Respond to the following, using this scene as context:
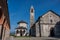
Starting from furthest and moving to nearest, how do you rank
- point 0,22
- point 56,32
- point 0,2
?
point 56,32
point 0,22
point 0,2

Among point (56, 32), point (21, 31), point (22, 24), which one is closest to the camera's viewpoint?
point (56, 32)

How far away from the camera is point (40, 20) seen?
163 ft

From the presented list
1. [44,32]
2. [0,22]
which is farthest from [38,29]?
[0,22]

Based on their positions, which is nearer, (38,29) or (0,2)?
(0,2)

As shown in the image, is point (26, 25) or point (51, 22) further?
point (26, 25)

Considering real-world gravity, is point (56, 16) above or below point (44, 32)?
above

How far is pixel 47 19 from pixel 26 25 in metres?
19.2

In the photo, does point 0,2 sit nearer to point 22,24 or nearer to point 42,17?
point 42,17

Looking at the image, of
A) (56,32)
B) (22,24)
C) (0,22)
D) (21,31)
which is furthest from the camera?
(22,24)

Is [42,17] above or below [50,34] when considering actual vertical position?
above

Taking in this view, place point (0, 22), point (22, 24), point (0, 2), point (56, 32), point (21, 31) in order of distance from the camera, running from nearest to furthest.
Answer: point (0, 2), point (0, 22), point (56, 32), point (21, 31), point (22, 24)

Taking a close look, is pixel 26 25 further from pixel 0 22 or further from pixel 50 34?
pixel 0 22

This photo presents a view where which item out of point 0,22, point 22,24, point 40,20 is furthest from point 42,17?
point 0,22

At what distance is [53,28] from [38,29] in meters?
4.09
